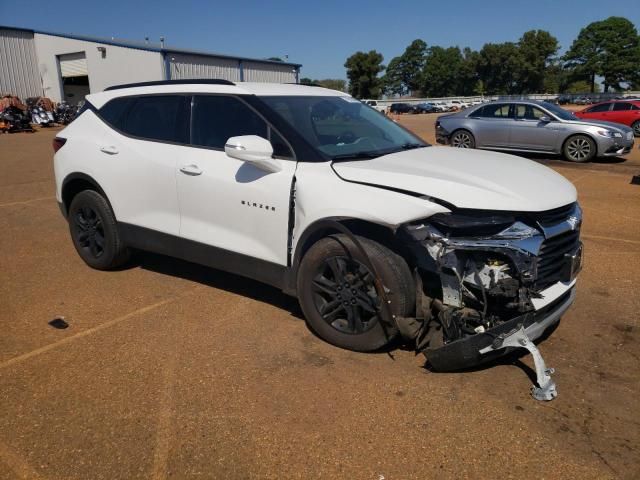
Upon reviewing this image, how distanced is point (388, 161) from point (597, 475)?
2184 millimetres

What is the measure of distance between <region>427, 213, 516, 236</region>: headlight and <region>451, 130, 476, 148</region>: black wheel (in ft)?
39.0

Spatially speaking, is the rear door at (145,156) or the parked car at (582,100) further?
the parked car at (582,100)

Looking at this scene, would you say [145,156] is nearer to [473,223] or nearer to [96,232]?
[96,232]

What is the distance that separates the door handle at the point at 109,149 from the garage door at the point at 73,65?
3585 cm

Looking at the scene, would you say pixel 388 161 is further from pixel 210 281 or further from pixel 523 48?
pixel 523 48

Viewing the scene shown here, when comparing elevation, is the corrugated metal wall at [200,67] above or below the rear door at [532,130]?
above

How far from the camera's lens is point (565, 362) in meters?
3.44

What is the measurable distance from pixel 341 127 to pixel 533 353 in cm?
225

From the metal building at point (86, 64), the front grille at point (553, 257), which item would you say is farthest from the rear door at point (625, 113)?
the metal building at point (86, 64)

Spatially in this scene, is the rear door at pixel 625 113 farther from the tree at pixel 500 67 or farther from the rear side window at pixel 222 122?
the tree at pixel 500 67

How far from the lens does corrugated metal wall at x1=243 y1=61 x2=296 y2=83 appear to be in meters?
38.8

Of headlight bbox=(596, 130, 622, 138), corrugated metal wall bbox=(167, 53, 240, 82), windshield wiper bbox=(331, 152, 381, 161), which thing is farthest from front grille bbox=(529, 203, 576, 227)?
corrugated metal wall bbox=(167, 53, 240, 82)

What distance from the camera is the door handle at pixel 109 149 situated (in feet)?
15.4

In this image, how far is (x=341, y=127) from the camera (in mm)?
4215
